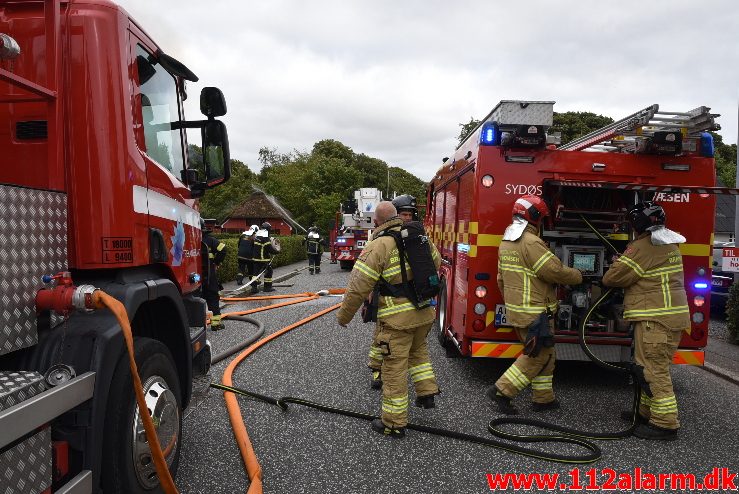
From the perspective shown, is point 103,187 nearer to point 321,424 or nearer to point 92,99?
point 92,99

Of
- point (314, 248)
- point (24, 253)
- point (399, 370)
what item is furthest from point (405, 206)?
point (314, 248)

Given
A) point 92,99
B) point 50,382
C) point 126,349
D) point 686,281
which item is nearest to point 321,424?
point 126,349

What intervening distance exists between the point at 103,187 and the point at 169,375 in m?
1.07

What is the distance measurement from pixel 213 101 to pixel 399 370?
90.0 inches

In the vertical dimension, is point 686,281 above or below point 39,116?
below

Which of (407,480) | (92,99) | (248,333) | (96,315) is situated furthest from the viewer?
(248,333)

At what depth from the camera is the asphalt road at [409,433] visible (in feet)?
10.8

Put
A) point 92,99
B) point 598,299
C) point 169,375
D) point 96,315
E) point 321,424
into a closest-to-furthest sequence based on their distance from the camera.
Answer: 1. point 96,315
2. point 92,99
3. point 169,375
4. point 321,424
5. point 598,299

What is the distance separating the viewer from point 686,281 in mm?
4809

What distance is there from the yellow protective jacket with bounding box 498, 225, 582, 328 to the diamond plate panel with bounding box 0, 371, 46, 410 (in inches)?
135

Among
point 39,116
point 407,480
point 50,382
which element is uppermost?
point 39,116

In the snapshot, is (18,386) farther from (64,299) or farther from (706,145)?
(706,145)

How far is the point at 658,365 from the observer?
405 centimetres

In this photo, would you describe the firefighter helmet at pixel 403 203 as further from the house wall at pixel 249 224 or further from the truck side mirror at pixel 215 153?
the house wall at pixel 249 224
